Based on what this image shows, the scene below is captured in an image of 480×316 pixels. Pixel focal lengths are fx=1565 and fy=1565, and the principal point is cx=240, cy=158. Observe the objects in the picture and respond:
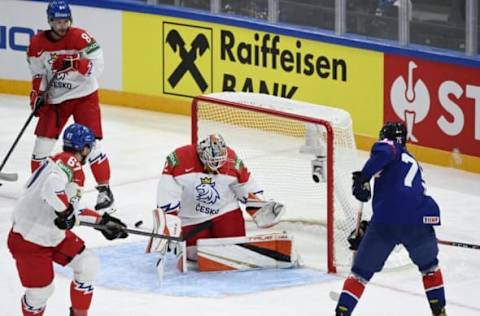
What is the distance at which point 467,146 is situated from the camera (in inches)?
434

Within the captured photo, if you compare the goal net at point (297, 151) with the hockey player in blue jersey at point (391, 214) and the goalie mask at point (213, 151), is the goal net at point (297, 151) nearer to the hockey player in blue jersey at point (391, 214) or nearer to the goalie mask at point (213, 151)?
the goalie mask at point (213, 151)

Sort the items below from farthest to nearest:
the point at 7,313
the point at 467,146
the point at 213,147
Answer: the point at 467,146 → the point at 213,147 → the point at 7,313

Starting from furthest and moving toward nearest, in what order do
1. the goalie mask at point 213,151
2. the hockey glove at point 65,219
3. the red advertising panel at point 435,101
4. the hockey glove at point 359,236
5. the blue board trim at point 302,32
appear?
the blue board trim at point 302,32 → the red advertising panel at point 435,101 → the goalie mask at point 213,151 → the hockey glove at point 359,236 → the hockey glove at point 65,219

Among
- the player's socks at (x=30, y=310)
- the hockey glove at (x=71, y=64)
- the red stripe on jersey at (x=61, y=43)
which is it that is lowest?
the player's socks at (x=30, y=310)

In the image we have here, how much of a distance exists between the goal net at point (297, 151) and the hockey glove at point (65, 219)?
2.09m

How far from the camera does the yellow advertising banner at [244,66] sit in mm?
11625

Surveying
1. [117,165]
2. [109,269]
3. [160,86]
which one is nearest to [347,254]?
[109,269]

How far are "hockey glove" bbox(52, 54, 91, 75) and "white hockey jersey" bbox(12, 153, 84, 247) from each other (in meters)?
2.62

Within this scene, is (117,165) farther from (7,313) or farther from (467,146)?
(7,313)

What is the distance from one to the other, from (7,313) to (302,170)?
2332 millimetres

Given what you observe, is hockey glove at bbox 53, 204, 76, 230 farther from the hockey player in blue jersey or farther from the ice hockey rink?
the hockey player in blue jersey

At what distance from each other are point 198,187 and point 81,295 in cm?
155

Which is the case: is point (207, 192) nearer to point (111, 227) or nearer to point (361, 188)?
point (111, 227)

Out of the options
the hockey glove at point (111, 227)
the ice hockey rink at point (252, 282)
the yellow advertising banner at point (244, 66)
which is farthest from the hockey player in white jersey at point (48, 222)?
the yellow advertising banner at point (244, 66)
